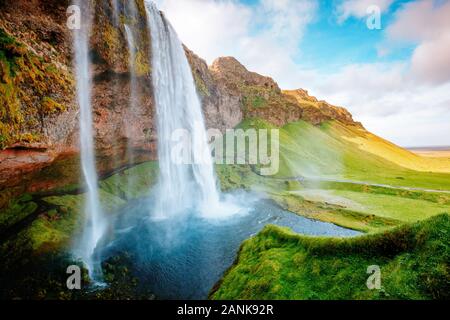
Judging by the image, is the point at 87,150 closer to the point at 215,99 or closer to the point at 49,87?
the point at 49,87

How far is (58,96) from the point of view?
17469 millimetres

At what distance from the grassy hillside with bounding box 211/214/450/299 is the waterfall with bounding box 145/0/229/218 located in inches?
905

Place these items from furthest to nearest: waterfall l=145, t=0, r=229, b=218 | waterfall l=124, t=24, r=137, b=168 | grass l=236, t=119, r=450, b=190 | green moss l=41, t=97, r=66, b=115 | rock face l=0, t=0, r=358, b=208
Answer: grass l=236, t=119, r=450, b=190 < waterfall l=145, t=0, r=229, b=218 < waterfall l=124, t=24, r=137, b=168 < green moss l=41, t=97, r=66, b=115 < rock face l=0, t=0, r=358, b=208

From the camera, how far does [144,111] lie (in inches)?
1242

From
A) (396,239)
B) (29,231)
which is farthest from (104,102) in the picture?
(396,239)

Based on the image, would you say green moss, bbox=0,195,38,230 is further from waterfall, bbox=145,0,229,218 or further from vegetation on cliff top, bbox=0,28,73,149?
waterfall, bbox=145,0,229,218

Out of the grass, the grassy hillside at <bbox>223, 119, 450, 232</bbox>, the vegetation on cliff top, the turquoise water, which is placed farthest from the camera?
the grass

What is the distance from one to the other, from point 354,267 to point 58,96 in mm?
21412

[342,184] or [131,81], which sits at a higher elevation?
[131,81]

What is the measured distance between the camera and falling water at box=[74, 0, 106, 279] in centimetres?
1903

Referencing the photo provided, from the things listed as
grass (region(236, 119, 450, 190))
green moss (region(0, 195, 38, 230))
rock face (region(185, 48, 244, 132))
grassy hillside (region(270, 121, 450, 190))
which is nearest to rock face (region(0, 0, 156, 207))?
green moss (region(0, 195, 38, 230))

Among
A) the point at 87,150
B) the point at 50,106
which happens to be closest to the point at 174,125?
the point at 87,150

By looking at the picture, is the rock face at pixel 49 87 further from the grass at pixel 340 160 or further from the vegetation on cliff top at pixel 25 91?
the grass at pixel 340 160
